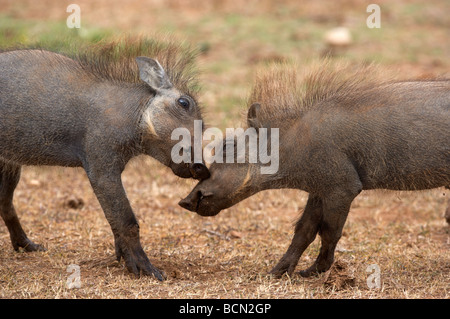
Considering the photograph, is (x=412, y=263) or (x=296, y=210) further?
(x=296, y=210)

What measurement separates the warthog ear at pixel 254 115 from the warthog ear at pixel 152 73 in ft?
2.20

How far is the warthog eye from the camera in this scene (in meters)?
5.36

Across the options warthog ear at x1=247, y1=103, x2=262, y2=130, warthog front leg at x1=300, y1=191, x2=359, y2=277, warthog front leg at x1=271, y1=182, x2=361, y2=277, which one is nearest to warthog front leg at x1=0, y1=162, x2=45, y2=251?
warthog ear at x1=247, y1=103, x2=262, y2=130

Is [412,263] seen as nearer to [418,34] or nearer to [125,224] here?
[125,224]

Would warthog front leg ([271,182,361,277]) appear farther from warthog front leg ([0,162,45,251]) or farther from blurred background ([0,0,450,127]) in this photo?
blurred background ([0,0,450,127])

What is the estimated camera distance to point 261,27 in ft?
47.3

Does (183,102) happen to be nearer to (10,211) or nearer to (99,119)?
(99,119)

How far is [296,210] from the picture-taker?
775 cm

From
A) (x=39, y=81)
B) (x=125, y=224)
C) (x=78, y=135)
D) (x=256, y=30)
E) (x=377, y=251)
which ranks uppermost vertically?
(x=256, y=30)

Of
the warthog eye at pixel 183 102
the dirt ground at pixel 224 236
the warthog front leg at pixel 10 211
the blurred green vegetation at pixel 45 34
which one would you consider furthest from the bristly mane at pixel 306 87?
the warthog front leg at pixel 10 211

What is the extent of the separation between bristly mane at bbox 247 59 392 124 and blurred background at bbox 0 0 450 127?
511 cm
